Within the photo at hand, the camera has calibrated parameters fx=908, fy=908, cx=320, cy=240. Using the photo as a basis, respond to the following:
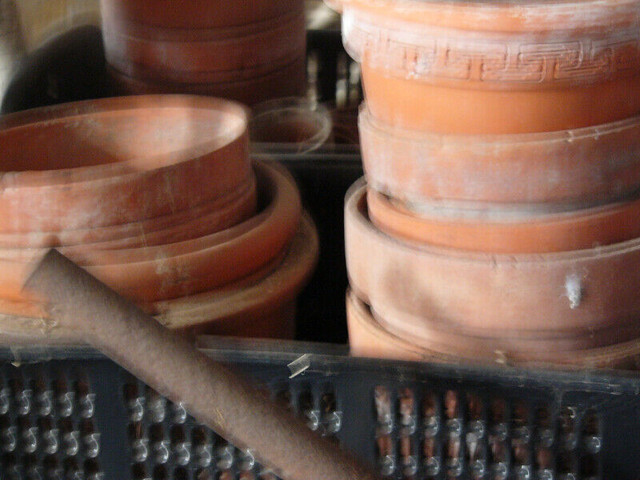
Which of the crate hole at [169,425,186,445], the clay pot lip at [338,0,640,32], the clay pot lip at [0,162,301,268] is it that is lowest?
the crate hole at [169,425,186,445]

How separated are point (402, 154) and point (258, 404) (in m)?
0.30

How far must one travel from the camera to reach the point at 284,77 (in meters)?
1.51

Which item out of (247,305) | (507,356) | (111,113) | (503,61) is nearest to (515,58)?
(503,61)

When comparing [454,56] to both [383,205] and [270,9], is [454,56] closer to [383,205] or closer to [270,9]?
[383,205]

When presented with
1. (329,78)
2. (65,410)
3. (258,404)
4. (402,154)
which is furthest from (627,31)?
(329,78)

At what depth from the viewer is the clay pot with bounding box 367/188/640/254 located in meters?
0.78

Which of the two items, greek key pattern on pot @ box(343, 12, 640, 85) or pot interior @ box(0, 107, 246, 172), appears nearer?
greek key pattern on pot @ box(343, 12, 640, 85)

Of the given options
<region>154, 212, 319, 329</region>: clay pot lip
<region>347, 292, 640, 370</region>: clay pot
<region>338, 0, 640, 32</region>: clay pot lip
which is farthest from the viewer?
<region>154, 212, 319, 329</region>: clay pot lip

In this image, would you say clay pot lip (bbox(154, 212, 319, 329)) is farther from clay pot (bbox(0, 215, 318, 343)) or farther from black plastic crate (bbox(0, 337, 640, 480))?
black plastic crate (bbox(0, 337, 640, 480))

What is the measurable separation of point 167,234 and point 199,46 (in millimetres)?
548

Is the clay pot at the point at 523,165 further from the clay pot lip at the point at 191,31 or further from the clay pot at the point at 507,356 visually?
the clay pot lip at the point at 191,31

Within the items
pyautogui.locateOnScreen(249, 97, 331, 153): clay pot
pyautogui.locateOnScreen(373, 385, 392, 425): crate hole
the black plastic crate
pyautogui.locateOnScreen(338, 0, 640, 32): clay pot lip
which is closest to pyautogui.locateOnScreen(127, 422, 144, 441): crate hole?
the black plastic crate

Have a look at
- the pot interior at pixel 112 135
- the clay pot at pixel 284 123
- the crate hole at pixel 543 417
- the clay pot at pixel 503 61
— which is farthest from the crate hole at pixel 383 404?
the clay pot at pixel 284 123

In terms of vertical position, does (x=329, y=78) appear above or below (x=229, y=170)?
below
